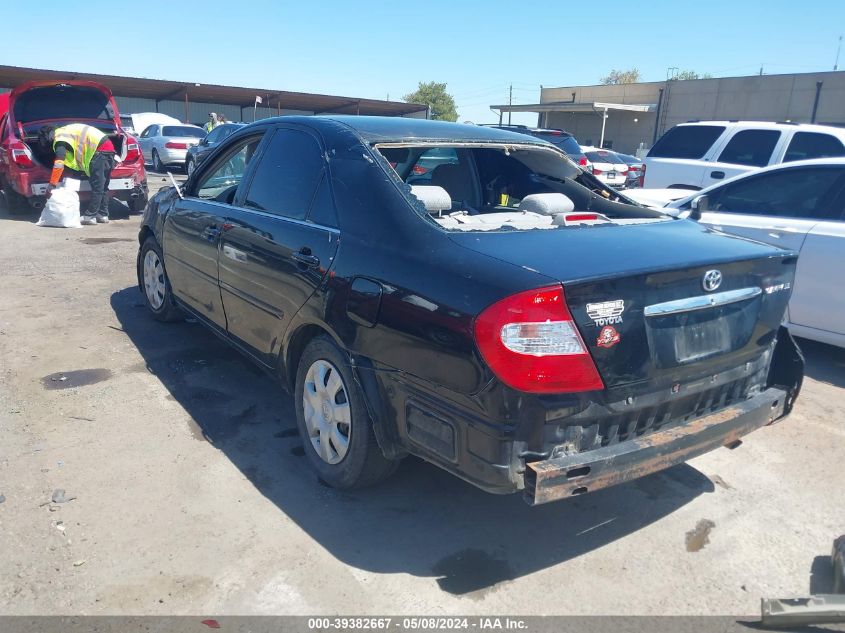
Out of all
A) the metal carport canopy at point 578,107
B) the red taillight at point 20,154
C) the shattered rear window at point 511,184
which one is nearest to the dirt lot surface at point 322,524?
the shattered rear window at point 511,184

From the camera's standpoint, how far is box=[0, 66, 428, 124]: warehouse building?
3174 cm

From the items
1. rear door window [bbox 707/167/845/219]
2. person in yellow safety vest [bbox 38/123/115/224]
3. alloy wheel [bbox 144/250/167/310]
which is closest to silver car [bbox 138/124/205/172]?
person in yellow safety vest [bbox 38/123/115/224]

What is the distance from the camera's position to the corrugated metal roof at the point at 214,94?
1085 inches

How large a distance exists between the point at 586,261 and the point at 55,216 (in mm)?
10313

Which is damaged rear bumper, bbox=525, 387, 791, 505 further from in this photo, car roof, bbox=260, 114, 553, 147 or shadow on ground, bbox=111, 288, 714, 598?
car roof, bbox=260, 114, 553, 147

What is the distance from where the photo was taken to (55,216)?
10.7 meters

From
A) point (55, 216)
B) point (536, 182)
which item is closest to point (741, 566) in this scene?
point (536, 182)

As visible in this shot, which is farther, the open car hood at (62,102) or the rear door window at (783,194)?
the open car hood at (62,102)

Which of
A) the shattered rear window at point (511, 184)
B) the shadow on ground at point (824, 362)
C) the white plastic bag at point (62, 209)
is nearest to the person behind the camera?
the shattered rear window at point (511, 184)

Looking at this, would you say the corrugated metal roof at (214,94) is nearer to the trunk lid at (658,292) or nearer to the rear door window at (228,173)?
the rear door window at (228,173)

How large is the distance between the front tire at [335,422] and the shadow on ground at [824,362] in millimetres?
3745

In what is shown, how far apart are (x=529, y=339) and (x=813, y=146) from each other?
27.1 ft

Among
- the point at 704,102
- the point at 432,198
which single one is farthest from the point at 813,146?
the point at 704,102

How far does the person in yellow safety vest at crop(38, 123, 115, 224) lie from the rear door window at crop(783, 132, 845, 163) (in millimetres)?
9951
